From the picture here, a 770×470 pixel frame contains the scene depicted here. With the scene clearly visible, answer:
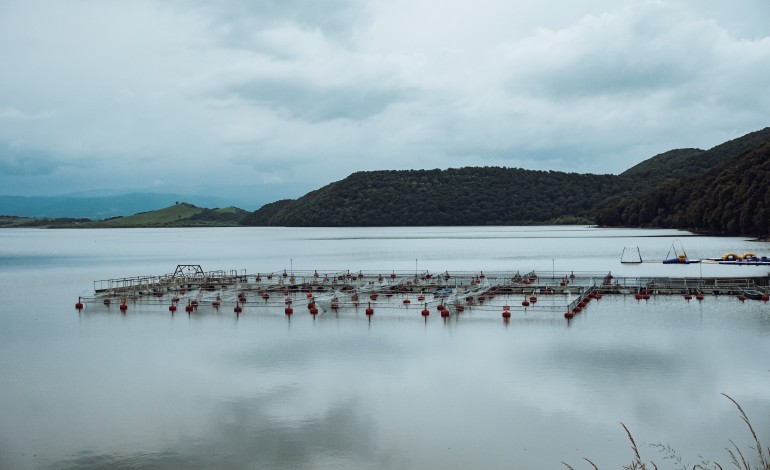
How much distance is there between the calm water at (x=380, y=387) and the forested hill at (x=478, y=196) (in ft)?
493

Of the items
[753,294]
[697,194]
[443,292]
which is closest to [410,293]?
[443,292]

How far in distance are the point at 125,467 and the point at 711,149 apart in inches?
7359

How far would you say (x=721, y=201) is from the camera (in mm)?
92000

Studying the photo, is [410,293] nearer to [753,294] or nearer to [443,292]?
[443,292]

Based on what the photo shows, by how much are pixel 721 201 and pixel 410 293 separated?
216 feet

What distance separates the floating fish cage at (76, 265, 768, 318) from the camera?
35062 millimetres

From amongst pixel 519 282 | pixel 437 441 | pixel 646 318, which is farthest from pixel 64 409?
pixel 519 282

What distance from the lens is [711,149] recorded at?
178m

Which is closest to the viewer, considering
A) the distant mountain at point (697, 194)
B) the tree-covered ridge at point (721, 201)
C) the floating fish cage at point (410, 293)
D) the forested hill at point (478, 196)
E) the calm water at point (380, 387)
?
the calm water at point (380, 387)

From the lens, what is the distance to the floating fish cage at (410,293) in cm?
3506

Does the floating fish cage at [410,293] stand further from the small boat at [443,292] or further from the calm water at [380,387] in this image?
the calm water at [380,387]

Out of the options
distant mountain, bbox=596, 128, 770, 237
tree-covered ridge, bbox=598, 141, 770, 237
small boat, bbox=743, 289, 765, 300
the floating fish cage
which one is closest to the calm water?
the floating fish cage

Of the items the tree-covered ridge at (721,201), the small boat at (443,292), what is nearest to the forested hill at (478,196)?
the tree-covered ridge at (721,201)

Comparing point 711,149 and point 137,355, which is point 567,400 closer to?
point 137,355
